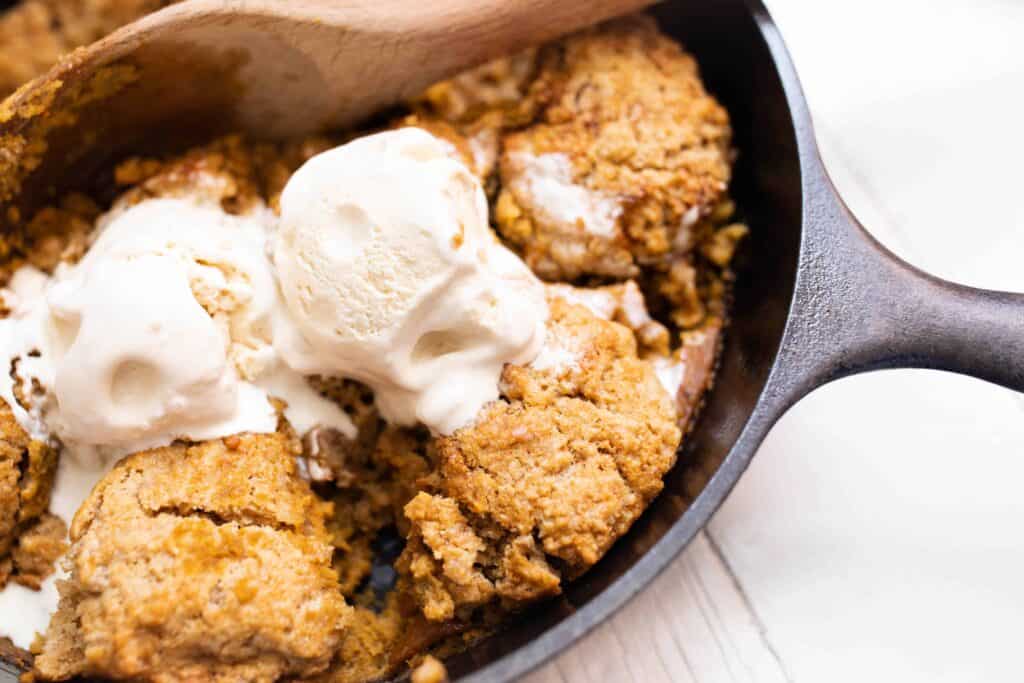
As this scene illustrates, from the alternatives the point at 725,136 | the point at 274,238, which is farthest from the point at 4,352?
the point at 725,136

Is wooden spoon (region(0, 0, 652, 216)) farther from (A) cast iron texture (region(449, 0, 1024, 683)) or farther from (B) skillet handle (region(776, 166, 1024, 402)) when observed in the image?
(B) skillet handle (region(776, 166, 1024, 402))

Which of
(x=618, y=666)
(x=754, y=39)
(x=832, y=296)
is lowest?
(x=618, y=666)

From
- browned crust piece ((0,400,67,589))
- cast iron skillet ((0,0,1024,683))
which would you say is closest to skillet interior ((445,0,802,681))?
cast iron skillet ((0,0,1024,683))

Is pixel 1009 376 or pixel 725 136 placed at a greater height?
pixel 725 136

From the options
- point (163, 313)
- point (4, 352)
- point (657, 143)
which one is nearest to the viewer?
point (163, 313)

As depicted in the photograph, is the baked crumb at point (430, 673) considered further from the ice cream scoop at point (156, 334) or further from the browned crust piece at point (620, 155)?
the browned crust piece at point (620, 155)

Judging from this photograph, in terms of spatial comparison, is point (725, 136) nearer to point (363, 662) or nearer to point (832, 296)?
point (832, 296)

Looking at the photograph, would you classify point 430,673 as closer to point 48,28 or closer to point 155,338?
point 155,338

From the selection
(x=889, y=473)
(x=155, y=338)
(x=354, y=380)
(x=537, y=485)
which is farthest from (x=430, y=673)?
(x=889, y=473)
